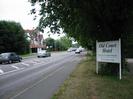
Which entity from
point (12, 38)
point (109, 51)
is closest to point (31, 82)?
point (109, 51)

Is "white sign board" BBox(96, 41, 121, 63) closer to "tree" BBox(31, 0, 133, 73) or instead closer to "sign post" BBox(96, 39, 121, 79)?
"sign post" BBox(96, 39, 121, 79)

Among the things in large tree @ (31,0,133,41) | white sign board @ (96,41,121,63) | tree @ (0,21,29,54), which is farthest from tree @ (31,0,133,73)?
tree @ (0,21,29,54)

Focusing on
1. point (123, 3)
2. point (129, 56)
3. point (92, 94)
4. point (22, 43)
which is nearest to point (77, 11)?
point (123, 3)

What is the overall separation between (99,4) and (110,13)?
1.09 metres

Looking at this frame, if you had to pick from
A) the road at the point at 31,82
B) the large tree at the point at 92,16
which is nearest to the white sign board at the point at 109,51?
the large tree at the point at 92,16

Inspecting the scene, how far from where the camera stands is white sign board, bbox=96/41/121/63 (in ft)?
54.3

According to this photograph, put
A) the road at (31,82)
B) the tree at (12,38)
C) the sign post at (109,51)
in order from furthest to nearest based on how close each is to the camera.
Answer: the tree at (12,38) < the sign post at (109,51) < the road at (31,82)

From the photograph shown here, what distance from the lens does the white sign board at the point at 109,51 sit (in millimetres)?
16562

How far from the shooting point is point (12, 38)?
2670 inches

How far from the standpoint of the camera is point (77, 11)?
15922 millimetres

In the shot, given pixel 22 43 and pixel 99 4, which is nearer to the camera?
pixel 99 4

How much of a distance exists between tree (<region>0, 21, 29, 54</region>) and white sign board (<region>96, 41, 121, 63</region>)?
154 ft

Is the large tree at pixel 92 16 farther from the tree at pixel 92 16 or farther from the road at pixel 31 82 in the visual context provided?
the road at pixel 31 82

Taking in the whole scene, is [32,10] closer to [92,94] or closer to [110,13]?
[110,13]
